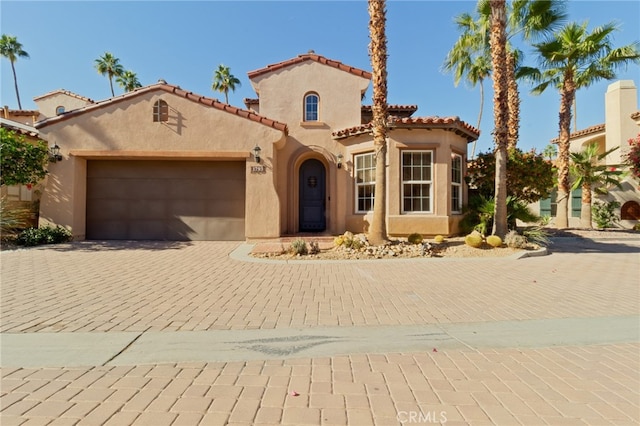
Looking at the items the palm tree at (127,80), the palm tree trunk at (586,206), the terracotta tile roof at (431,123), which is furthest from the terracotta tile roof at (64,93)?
the palm tree trunk at (586,206)

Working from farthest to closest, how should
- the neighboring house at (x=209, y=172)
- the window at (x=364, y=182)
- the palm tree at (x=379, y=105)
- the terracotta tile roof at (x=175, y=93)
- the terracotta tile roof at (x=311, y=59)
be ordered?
the terracotta tile roof at (x=311, y=59) < the window at (x=364, y=182) < the neighboring house at (x=209, y=172) < the terracotta tile roof at (x=175, y=93) < the palm tree at (x=379, y=105)

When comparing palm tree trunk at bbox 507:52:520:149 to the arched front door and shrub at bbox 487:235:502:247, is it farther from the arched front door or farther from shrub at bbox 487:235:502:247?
the arched front door

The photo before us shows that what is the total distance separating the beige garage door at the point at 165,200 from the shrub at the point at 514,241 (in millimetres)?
9162

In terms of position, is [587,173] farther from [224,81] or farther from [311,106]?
[224,81]

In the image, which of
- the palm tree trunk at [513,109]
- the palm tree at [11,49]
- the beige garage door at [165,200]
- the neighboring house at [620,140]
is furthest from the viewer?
the palm tree at [11,49]

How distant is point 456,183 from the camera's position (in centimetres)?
1233

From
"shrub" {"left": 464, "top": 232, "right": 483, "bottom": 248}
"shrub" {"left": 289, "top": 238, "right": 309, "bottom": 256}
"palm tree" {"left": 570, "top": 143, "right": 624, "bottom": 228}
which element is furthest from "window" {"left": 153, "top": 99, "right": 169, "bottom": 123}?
"palm tree" {"left": 570, "top": 143, "right": 624, "bottom": 228}

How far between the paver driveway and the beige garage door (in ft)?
12.6

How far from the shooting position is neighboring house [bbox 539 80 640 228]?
1892 cm

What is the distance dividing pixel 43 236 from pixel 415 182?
13033 mm

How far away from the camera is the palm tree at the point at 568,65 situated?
1452 centimetres

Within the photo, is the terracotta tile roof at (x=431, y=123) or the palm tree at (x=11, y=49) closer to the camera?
the terracotta tile roof at (x=431, y=123)

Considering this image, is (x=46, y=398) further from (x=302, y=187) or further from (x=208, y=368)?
(x=302, y=187)

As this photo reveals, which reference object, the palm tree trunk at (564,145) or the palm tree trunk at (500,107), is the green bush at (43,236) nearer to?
the palm tree trunk at (500,107)
